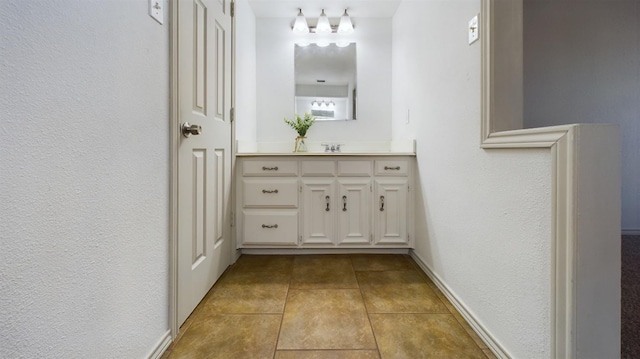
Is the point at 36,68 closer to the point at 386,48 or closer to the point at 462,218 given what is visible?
the point at 462,218

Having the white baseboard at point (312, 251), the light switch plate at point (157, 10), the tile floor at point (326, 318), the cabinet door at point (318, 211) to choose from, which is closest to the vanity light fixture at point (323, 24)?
the cabinet door at point (318, 211)

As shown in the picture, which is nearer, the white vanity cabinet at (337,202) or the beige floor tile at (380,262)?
the beige floor tile at (380,262)

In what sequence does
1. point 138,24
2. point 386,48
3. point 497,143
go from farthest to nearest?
1. point 386,48
2. point 497,143
3. point 138,24

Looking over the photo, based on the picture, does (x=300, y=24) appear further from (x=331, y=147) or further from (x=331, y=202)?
(x=331, y=202)

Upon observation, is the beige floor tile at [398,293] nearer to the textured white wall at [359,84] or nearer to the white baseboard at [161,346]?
the white baseboard at [161,346]

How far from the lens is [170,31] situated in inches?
44.7

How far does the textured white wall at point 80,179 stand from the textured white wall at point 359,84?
1674 mm

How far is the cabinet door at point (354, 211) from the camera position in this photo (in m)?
2.13

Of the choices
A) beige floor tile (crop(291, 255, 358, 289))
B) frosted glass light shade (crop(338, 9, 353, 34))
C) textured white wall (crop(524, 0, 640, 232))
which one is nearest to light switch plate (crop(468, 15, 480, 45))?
beige floor tile (crop(291, 255, 358, 289))

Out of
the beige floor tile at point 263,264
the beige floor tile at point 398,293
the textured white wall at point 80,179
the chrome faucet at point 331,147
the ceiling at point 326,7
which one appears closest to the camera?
the textured white wall at point 80,179

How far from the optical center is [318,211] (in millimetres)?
2137

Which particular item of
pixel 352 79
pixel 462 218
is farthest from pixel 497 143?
pixel 352 79

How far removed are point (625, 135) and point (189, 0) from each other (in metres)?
3.56

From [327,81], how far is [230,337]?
2.27 metres
